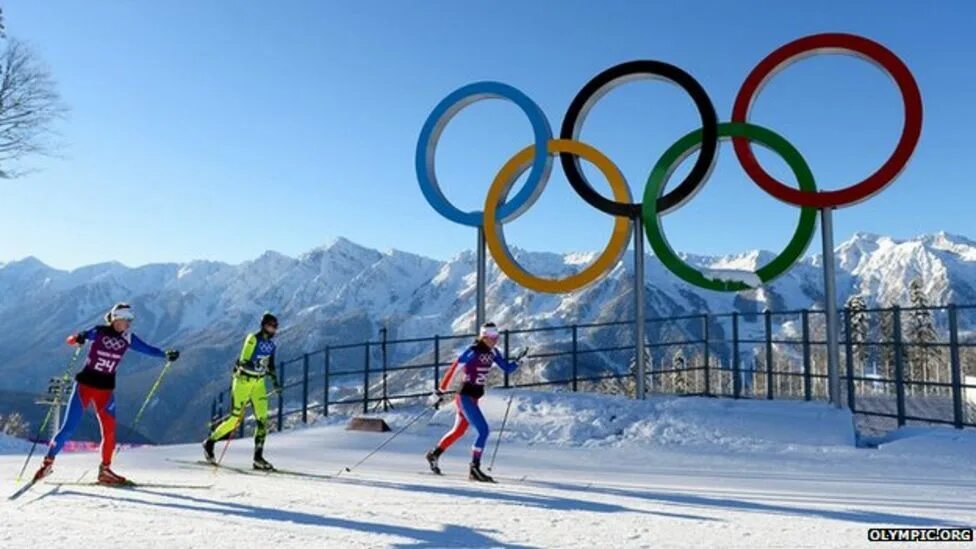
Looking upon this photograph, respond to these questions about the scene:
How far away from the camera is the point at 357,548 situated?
15.9ft

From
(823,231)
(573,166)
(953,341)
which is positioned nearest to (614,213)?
(573,166)

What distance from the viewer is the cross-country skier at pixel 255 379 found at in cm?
898

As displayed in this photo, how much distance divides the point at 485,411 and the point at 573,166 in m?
4.99

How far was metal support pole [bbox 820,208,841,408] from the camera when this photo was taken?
1181cm

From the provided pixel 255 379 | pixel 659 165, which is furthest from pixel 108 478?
pixel 659 165

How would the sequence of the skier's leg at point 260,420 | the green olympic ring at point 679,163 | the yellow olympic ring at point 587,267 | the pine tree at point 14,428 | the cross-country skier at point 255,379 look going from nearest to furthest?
the skier's leg at point 260,420 < the cross-country skier at point 255,379 < the green olympic ring at point 679,163 < the yellow olympic ring at point 587,267 < the pine tree at point 14,428

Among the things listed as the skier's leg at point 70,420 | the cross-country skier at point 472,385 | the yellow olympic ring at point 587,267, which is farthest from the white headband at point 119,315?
the yellow olympic ring at point 587,267

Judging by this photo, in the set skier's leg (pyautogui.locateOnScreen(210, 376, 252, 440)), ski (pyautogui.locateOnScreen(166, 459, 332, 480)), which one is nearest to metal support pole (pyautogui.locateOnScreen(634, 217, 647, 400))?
ski (pyautogui.locateOnScreen(166, 459, 332, 480))

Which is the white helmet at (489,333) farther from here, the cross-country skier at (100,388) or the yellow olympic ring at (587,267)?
the yellow olympic ring at (587,267)

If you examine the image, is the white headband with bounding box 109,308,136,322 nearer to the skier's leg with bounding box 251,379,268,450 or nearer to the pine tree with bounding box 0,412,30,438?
the skier's leg with bounding box 251,379,268,450

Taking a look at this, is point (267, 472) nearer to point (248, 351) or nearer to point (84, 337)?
point (248, 351)

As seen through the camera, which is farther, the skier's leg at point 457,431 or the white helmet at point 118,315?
the skier's leg at point 457,431

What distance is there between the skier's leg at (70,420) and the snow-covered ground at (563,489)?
1.30ft

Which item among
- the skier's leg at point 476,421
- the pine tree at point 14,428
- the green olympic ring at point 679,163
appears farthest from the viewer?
the pine tree at point 14,428
